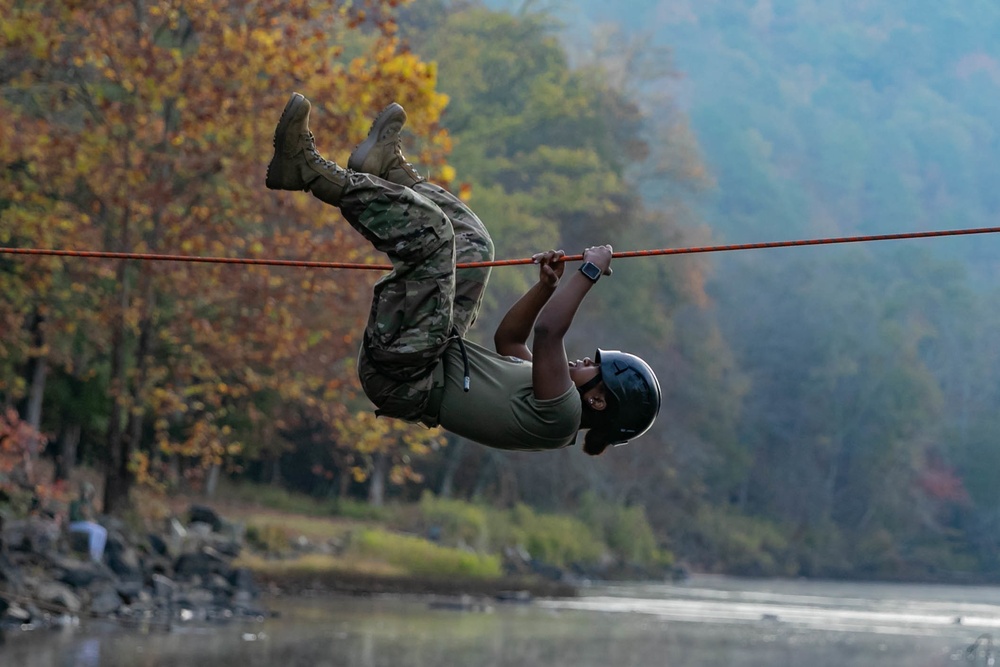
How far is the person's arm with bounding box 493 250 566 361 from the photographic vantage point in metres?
6.21

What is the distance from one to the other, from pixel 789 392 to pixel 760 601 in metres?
26.9

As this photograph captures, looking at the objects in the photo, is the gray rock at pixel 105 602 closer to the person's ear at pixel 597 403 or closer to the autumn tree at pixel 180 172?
the autumn tree at pixel 180 172

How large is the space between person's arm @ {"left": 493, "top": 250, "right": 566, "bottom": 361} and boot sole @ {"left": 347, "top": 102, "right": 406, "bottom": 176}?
2.90 ft

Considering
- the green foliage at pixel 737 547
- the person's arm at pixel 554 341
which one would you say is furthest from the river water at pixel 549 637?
the green foliage at pixel 737 547

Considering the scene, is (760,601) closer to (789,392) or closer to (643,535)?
(643,535)

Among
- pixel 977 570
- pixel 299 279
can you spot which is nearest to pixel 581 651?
pixel 299 279

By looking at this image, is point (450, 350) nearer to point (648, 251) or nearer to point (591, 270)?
point (591, 270)

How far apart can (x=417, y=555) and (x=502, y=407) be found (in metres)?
24.0

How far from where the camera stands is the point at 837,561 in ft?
170

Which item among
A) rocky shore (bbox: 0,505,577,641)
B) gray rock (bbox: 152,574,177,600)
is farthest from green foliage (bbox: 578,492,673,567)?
gray rock (bbox: 152,574,177,600)

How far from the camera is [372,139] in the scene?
6676 mm

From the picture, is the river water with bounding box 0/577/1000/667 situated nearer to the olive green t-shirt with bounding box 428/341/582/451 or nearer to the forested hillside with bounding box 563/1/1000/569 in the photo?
the olive green t-shirt with bounding box 428/341/582/451

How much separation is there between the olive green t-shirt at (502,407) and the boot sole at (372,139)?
914mm

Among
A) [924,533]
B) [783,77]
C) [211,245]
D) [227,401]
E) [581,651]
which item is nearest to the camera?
[581,651]
